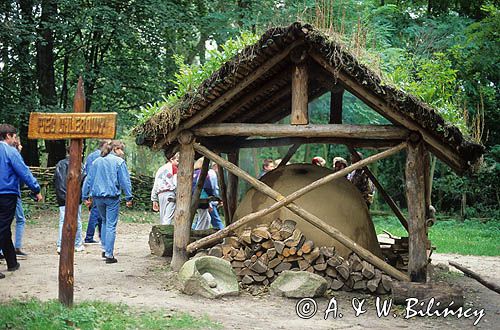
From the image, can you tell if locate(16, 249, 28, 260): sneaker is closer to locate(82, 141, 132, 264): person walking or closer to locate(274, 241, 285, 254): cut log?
locate(82, 141, 132, 264): person walking

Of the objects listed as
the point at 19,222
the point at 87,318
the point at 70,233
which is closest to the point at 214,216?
the point at 19,222

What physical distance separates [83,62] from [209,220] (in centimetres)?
1065

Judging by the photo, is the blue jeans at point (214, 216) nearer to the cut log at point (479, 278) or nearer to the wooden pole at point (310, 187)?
the wooden pole at point (310, 187)

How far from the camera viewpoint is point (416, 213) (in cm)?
863

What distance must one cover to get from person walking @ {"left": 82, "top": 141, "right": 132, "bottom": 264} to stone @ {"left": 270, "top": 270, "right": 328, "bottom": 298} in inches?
118

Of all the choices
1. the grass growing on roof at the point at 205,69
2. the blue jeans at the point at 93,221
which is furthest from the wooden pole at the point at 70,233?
the blue jeans at the point at 93,221

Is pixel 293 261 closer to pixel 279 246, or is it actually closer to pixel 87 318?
pixel 279 246

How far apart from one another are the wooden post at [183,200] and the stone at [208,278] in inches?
40.8

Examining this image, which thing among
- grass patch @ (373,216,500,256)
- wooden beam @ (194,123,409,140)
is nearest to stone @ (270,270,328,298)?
wooden beam @ (194,123,409,140)

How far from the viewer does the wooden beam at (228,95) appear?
28.3 ft

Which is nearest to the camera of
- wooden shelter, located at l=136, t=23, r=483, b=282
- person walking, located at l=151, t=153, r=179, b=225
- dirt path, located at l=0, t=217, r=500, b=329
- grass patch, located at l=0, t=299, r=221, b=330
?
grass patch, located at l=0, t=299, r=221, b=330

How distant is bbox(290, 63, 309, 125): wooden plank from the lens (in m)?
8.80

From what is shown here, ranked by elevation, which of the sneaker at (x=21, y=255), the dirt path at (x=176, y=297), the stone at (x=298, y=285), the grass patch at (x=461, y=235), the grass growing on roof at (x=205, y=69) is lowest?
the grass patch at (x=461, y=235)

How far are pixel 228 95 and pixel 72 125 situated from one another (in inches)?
107
